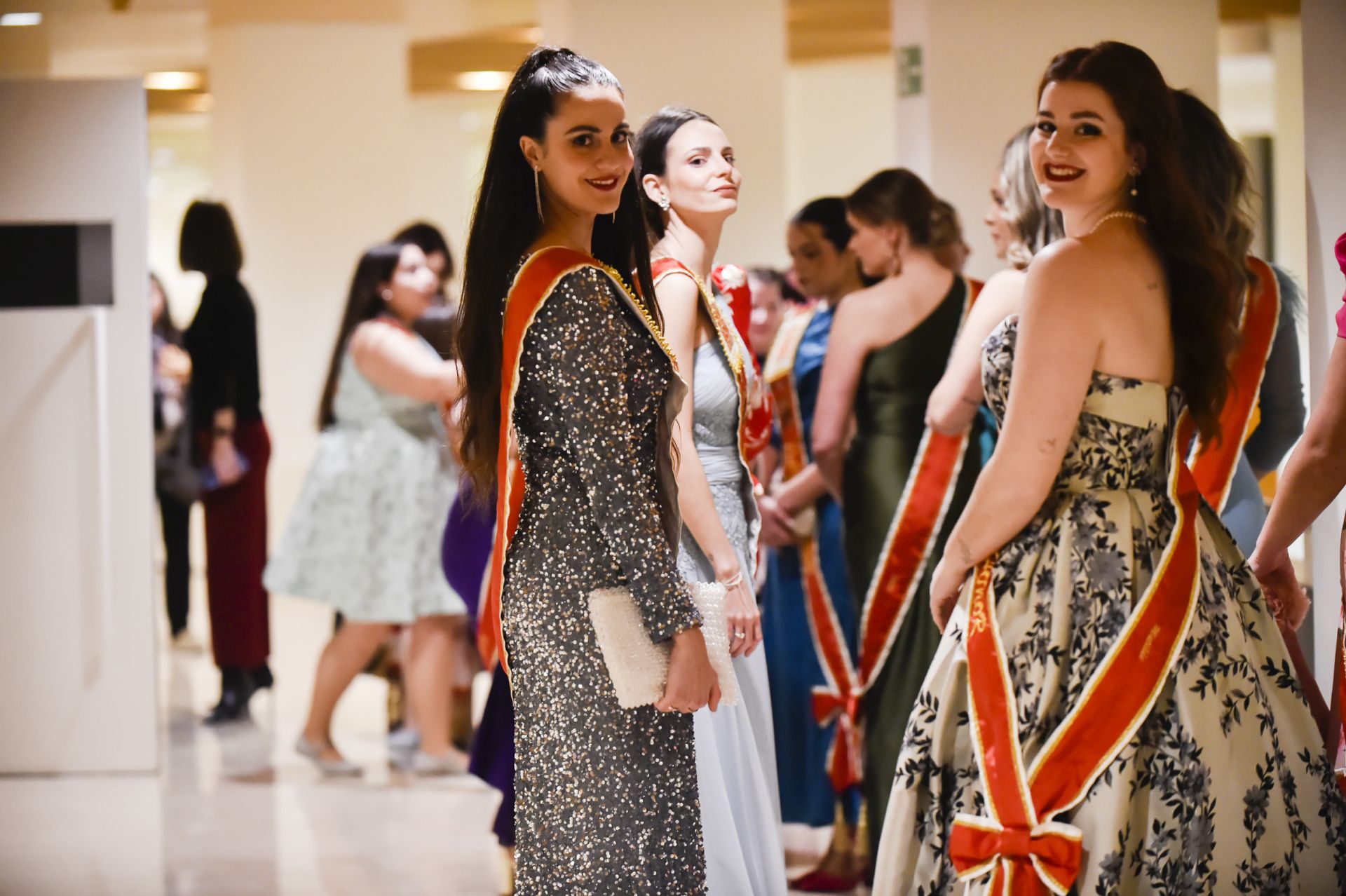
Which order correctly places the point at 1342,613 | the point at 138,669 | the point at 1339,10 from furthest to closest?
1. the point at 138,669
2. the point at 1339,10
3. the point at 1342,613

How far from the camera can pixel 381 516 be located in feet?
15.8

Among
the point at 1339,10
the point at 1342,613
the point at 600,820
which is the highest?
the point at 1339,10

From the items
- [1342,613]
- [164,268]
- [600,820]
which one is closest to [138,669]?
[600,820]

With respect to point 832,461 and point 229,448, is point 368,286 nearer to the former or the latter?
point 229,448

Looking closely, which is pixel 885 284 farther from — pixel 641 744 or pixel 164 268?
pixel 164 268

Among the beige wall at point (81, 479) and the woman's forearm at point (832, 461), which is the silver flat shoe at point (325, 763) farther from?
the woman's forearm at point (832, 461)

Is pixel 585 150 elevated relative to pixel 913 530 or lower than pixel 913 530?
elevated

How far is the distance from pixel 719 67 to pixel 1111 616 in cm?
384

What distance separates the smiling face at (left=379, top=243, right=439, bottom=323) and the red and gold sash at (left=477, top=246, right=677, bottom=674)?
2.75 meters

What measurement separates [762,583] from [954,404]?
82 cm

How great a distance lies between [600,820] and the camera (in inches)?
77.9

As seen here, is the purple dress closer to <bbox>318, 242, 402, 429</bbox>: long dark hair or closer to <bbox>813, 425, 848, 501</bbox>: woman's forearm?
<bbox>813, 425, 848, 501</bbox>: woman's forearm

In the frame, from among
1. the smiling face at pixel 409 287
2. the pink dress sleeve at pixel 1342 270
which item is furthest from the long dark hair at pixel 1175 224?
the smiling face at pixel 409 287

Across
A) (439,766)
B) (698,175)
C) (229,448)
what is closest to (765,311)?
(439,766)
